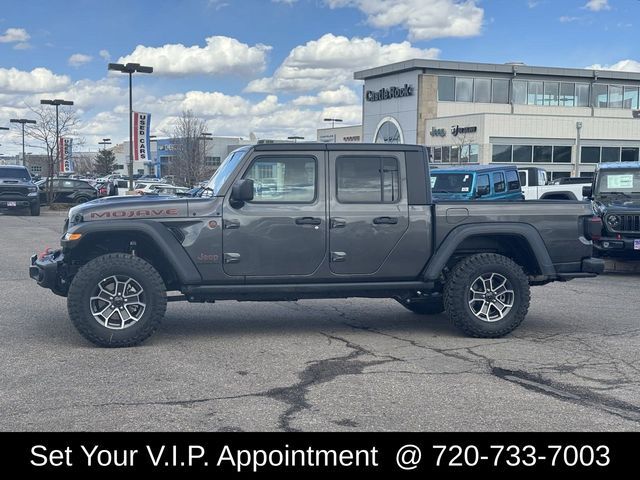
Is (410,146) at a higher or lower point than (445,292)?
higher

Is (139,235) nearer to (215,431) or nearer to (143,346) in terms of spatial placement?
(143,346)

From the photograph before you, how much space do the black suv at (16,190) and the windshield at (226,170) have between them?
22589 mm

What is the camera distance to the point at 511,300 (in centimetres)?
790

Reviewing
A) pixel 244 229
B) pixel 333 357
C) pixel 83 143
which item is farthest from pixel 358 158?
pixel 83 143

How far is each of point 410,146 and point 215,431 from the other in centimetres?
407

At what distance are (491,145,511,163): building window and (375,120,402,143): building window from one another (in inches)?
370

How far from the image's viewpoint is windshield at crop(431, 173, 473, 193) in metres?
17.6

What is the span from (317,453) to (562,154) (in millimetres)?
54192

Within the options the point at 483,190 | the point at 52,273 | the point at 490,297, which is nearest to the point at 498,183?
the point at 483,190

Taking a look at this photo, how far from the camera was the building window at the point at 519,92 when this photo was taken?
6078cm

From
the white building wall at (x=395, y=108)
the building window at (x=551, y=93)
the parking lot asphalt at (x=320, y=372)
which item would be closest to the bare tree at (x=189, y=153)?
the white building wall at (x=395, y=108)

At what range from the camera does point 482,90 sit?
60250 millimetres

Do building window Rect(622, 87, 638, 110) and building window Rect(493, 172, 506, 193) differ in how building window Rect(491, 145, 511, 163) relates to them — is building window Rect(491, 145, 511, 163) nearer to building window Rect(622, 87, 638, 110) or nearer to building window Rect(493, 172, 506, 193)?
building window Rect(622, 87, 638, 110)

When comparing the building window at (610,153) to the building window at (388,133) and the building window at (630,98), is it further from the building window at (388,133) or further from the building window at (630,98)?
the building window at (388,133)
